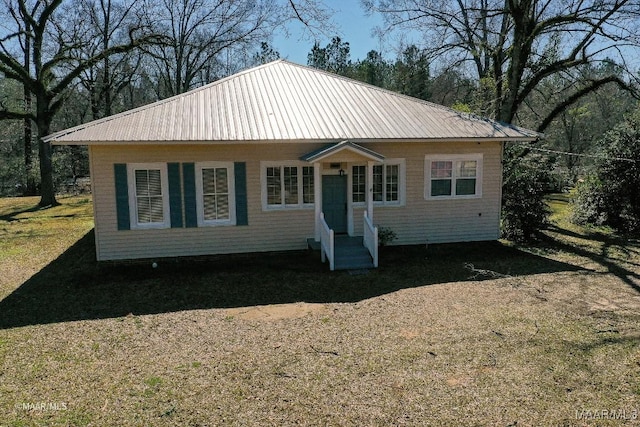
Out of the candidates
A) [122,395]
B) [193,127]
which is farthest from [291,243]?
[122,395]

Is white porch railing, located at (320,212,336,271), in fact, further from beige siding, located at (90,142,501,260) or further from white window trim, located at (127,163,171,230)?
white window trim, located at (127,163,171,230)

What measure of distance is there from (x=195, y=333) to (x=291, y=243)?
537cm

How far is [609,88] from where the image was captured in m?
32.9

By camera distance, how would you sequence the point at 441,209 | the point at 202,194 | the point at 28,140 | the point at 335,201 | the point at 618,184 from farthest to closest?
the point at 28,140, the point at 618,184, the point at 441,209, the point at 335,201, the point at 202,194

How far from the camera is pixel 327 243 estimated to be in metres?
11.2

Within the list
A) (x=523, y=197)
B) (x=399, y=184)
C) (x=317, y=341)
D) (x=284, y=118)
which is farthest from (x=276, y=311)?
(x=523, y=197)

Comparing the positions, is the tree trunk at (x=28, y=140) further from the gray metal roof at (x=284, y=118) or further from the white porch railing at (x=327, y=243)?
the white porch railing at (x=327, y=243)

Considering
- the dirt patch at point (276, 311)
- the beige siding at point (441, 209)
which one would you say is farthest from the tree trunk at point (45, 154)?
the dirt patch at point (276, 311)

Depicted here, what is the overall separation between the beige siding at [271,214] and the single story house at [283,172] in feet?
0.09

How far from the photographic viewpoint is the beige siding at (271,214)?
11.2 metres

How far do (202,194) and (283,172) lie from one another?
86.1 inches

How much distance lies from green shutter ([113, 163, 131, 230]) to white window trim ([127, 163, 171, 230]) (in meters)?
0.08

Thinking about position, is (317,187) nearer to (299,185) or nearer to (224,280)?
(299,185)

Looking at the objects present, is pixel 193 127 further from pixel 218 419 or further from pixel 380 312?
pixel 218 419
